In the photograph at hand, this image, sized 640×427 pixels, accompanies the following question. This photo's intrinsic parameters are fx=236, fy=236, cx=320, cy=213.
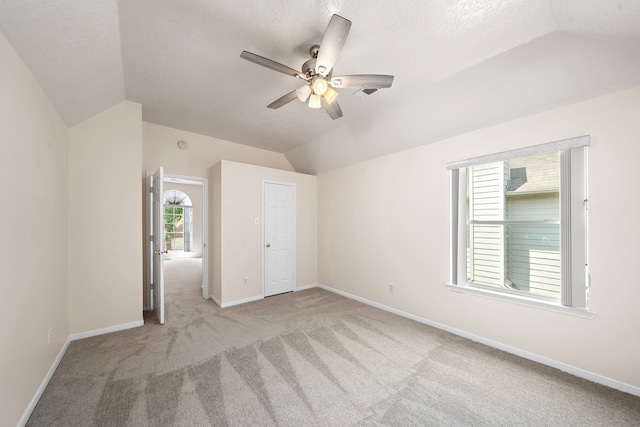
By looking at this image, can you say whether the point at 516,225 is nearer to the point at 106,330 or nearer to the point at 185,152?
the point at 185,152

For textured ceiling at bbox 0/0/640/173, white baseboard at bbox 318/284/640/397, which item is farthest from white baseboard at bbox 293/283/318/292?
textured ceiling at bbox 0/0/640/173

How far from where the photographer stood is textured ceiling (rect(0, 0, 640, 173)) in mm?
1626

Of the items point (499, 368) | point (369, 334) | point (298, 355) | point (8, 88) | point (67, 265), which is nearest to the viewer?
point (8, 88)

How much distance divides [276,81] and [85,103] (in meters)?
2.09

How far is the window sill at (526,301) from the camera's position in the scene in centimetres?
212

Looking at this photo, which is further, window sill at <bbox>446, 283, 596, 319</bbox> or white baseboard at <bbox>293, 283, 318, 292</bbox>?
white baseboard at <bbox>293, 283, 318, 292</bbox>

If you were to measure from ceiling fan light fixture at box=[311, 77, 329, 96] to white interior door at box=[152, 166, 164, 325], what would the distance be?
7.97 ft

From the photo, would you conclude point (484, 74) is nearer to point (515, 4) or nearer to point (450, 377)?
point (515, 4)

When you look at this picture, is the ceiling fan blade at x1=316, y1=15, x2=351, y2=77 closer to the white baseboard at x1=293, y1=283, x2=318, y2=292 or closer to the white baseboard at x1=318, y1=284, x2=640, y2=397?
the white baseboard at x1=318, y1=284, x2=640, y2=397

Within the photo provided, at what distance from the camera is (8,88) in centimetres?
153

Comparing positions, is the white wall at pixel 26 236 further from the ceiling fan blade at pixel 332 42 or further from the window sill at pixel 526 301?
the window sill at pixel 526 301

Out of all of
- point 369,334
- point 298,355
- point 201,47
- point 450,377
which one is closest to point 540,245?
point 450,377

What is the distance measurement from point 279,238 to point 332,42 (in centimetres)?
354

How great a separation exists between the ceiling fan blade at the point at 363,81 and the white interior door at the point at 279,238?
9.06ft
